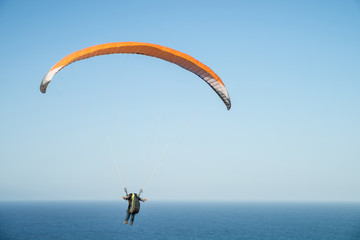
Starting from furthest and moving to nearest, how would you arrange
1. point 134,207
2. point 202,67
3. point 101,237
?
point 101,237, point 202,67, point 134,207

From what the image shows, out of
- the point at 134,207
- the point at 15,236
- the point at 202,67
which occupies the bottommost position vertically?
the point at 15,236

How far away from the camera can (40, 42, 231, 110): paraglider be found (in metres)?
13.4

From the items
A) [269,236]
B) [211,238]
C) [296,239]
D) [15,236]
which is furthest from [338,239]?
[15,236]

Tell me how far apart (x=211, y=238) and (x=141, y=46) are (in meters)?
63.1

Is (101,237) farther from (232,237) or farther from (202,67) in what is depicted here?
(202,67)

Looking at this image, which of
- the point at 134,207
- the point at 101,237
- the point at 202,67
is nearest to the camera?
the point at 134,207

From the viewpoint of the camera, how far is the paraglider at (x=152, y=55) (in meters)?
13.4

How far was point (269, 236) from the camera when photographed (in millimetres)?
74438

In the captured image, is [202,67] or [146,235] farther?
[146,235]

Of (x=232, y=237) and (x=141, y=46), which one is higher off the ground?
(x=141, y=46)

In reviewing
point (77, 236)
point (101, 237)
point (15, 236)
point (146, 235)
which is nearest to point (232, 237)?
point (146, 235)

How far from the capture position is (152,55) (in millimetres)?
15258

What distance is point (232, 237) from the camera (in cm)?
7181

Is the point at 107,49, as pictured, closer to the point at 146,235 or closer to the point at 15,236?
the point at 146,235
